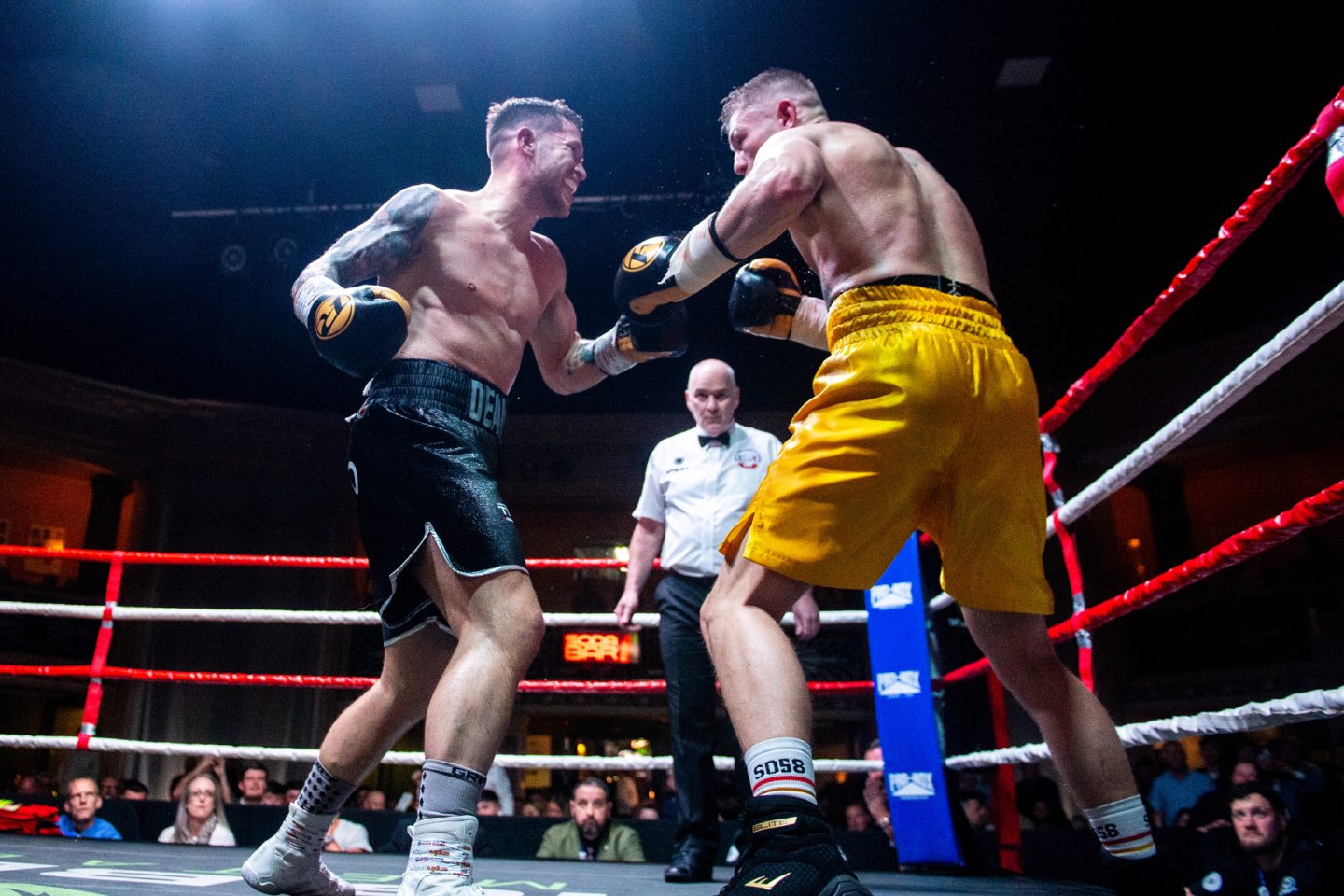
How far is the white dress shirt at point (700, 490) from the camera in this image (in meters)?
2.40

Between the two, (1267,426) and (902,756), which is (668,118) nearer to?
(902,756)

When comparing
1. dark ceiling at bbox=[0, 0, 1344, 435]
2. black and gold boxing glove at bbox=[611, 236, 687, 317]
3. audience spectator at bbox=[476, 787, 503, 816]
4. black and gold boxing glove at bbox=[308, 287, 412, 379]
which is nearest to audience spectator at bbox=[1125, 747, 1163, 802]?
dark ceiling at bbox=[0, 0, 1344, 435]

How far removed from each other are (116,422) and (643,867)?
8.99 meters

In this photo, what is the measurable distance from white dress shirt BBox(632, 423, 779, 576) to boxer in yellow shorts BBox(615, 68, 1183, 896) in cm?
107

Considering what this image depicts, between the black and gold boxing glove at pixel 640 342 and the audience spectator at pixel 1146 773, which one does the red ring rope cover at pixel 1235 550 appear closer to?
the black and gold boxing glove at pixel 640 342

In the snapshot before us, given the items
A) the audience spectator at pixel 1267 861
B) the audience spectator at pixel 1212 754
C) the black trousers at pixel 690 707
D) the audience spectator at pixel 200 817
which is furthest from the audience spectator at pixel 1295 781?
the audience spectator at pixel 200 817

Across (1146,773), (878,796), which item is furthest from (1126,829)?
(1146,773)

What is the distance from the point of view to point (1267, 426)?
8930 mm

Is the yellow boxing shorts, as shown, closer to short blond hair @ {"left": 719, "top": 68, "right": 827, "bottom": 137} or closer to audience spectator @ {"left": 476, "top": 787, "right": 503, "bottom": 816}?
short blond hair @ {"left": 719, "top": 68, "right": 827, "bottom": 137}

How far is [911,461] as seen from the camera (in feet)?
3.85

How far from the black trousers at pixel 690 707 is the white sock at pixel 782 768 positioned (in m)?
1.03

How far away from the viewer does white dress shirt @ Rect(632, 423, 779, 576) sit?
2400 mm

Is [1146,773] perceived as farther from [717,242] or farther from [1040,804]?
[717,242]

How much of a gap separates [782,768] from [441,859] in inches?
16.3
